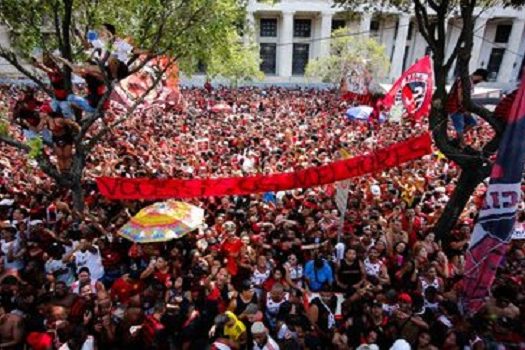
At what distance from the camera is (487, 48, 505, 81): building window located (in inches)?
1950

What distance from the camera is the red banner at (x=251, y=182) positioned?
692cm

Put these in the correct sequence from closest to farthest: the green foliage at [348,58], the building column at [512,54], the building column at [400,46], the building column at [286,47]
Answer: the green foliage at [348,58], the building column at [400,46], the building column at [286,47], the building column at [512,54]

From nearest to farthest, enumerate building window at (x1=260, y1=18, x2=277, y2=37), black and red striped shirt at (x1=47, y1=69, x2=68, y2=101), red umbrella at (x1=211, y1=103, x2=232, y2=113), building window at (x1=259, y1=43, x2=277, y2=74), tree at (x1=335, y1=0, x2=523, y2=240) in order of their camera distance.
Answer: tree at (x1=335, y1=0, x2=523, y2=240) < black and red striped shirt at (x1=47, y1=69, x2=68, y2=101) < red umbrella at (x1=211, y1=103, x2=232, y2=113) < building window at (x1=260, y1=18, x2=277, y2=37) < building window at (x1=259, y1=43, x2=277, y2=74)

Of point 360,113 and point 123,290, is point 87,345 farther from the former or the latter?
point 360,113

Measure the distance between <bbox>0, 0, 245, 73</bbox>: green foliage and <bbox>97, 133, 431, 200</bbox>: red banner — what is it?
2.62 metres

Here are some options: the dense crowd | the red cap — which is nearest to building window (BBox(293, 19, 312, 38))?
the dense crowd

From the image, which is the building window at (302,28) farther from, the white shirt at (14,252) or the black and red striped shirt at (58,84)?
the white shirt at (14,252)

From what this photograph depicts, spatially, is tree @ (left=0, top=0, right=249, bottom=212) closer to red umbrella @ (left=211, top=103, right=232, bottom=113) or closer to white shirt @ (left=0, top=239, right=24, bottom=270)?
white shirt @ (left=0, top=239, right=24, bottom=270)

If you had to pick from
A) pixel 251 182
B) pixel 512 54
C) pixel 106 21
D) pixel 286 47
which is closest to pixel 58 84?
pixel 106 21

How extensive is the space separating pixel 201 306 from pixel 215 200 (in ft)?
13.4

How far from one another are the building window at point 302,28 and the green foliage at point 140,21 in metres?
42.0

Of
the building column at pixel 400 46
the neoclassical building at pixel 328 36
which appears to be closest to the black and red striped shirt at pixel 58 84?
the neoclassical building at pixel 328 36

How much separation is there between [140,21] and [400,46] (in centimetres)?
4132

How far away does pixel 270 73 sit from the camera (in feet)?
163
